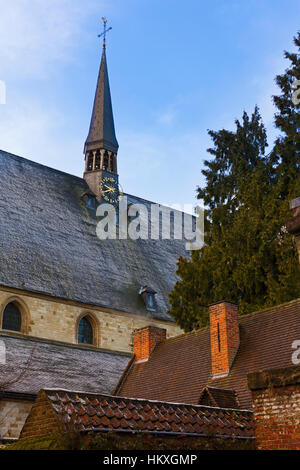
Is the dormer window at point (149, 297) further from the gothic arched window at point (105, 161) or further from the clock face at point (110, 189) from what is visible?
the gothic arched window at point (105, 161)

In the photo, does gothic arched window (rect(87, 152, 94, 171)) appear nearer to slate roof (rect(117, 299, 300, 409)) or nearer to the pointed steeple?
the pointed steeple

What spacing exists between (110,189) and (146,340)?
576 inches

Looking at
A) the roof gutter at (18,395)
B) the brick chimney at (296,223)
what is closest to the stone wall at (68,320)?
the roof gutter at (18,395)

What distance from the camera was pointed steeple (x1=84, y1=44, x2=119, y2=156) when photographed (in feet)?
104

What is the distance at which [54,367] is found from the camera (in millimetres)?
18703

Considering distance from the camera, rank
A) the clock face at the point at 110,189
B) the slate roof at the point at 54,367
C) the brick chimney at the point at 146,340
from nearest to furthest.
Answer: the brick chimney at the point at 146,340
the slate roof at the point at 54,367
the clock face at the point at 110,189

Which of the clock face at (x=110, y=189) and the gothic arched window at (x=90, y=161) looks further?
the gothic arched window at (x=90, y=161)

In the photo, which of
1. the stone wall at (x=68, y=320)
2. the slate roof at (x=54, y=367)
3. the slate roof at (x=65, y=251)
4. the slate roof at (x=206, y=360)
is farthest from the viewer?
the slate roof at (x=65, y=251)


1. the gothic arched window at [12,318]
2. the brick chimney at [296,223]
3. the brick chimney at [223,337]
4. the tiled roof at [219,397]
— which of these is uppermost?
the gothic arched window at [12,318]

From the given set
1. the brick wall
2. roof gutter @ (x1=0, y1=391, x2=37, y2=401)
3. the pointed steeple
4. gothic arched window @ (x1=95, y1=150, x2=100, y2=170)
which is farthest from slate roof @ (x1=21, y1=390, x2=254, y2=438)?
the pointed steeple

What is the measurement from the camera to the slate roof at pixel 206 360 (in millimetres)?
11992

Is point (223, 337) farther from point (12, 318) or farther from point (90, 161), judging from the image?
point (90, 161)

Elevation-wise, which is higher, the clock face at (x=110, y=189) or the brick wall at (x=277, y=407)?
the clock face at (x=110, y=189)

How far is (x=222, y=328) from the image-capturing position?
1320 cm
